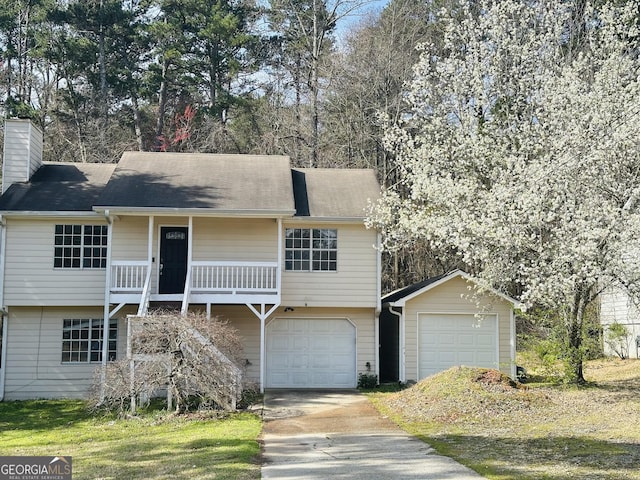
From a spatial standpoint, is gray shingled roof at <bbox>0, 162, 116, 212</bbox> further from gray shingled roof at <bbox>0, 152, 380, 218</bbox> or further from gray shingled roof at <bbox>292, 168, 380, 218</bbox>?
gray shingled roof at <bbox>292, 168, 380, 218</bbox>

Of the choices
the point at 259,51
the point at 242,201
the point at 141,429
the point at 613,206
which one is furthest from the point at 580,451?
the point at 259,51

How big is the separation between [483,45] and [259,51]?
55.6 ft

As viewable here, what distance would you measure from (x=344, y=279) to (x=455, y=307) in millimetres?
3051

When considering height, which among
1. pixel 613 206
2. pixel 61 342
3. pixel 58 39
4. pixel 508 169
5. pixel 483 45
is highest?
pixel 58 39

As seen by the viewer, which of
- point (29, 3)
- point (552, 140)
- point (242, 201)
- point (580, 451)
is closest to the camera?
point (580, 451)

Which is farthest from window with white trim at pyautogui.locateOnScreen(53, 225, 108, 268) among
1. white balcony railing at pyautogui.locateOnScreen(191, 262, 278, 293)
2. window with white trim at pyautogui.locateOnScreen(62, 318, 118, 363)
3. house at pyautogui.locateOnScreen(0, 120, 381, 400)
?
white balcony railing at pyautogui.locateOnScreen(191, 262, 278, 293)

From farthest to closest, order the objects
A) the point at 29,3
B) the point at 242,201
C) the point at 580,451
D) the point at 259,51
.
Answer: the point at 259,51 → the point at 29,3 → the point at 242,201 → the point at 580,451

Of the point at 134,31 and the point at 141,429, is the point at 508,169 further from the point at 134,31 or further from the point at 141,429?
the point at 134,31

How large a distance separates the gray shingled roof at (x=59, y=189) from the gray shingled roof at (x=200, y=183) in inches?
30.4

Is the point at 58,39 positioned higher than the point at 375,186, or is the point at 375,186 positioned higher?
the point at 58,39

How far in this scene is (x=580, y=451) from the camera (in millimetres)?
10227

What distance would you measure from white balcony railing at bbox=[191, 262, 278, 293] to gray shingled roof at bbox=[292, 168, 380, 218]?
6.29 ft

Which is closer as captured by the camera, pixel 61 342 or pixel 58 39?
pixel 61 342

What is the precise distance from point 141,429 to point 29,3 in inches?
944
